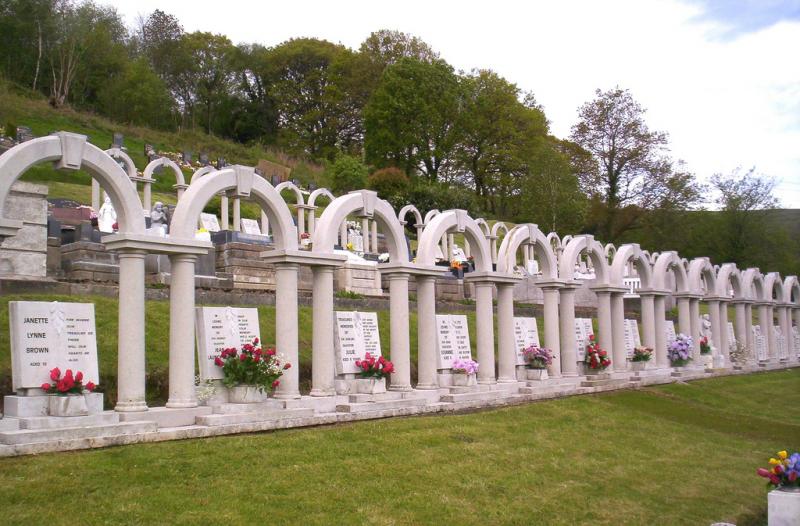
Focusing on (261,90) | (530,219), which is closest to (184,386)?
(530,219)

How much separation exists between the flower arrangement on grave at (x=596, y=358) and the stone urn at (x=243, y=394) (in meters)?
11.4

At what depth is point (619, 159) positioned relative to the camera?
2152 inches

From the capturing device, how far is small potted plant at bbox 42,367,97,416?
9742 mm

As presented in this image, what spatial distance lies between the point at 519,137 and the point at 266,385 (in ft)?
164

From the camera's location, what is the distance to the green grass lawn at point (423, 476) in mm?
7691

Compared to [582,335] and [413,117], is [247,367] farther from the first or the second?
[413,117]

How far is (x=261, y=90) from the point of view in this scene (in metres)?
67.9

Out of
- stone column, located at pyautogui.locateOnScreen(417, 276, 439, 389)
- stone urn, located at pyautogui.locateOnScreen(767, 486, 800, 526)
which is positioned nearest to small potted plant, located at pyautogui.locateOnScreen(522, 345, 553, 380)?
stone column, located at pyautogui.locateOnScreen(417, 276, 439, 389)

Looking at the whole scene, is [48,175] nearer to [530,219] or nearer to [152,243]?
[152,243]

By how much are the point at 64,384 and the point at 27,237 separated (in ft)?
22.9

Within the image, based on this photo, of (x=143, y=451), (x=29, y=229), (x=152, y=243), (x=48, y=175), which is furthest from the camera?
(x=48, y=175)

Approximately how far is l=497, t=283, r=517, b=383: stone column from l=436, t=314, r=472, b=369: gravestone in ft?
3.31

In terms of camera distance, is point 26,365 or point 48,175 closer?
point 26,365

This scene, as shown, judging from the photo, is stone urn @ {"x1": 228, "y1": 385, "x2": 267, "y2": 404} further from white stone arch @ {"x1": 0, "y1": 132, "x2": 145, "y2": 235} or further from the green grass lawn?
white stone arch @ {"x1": 0, "y1": 132, "x2": 145, "y2": 235}
